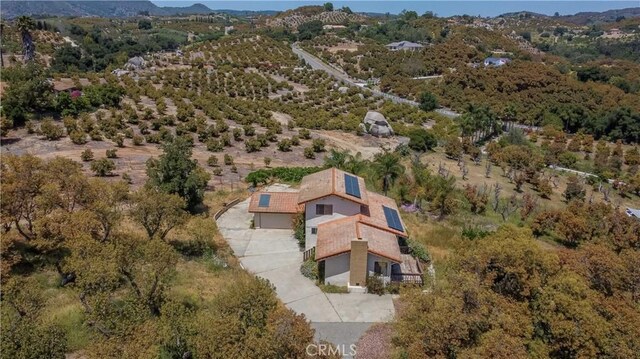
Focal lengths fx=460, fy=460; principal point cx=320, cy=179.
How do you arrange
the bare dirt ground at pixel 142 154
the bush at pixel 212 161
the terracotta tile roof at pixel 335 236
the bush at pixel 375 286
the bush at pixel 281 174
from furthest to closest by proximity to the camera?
the bush at pixel 212 161 < the bare dirt ground at pixel 142 154 < the bush at pixel 281 174 < the terracotta tile roof at pixel 335 236 < the bush at pixel 375 286

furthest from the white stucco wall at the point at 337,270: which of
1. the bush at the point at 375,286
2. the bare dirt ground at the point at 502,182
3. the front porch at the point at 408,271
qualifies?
the bare dirt ground at the point at 502,182

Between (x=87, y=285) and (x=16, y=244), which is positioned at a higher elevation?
(x=87, y=285)

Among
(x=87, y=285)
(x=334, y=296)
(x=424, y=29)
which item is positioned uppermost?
(x=424, y=29)

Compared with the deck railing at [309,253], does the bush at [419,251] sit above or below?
below

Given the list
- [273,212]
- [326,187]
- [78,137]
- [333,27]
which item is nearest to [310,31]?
[333,27]

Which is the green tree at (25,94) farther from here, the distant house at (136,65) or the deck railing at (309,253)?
the deck railing at (309,253)

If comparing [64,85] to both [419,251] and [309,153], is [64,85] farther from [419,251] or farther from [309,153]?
[419,251]

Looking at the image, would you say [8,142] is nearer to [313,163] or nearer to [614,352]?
[313,163]

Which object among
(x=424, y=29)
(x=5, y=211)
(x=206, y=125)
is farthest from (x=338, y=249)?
(x=424, y=29)
